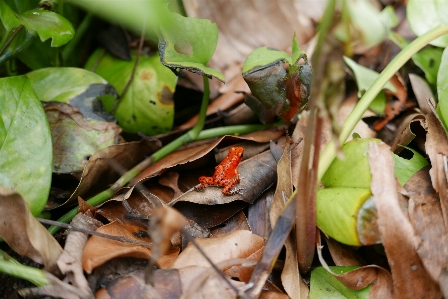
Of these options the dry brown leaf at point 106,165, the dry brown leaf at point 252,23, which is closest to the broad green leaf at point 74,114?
the dry brown leaf at point 106,165

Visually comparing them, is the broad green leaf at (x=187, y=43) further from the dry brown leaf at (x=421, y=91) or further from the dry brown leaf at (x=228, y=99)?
the dry brown leaf at (x=421, y=91)

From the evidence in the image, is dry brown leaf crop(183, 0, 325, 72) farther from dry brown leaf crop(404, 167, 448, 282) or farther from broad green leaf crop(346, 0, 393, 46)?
dry brown leaf crop(404, 167, 448, 282)

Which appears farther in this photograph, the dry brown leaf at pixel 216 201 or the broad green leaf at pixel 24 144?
the dry brown leaf at pixel 216 201

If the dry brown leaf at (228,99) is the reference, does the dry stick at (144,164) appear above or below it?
below

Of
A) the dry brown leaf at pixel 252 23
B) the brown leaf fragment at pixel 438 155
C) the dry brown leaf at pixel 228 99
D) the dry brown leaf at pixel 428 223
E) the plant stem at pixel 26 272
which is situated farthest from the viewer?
the dry brown leaf at pixel 252 23

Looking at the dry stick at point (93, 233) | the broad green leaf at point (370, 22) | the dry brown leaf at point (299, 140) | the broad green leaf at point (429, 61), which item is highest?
the broad green leaf at point (370, 22)

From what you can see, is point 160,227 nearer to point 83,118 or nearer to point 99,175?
point 99,175

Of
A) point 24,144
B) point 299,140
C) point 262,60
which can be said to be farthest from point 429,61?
point 24,144
